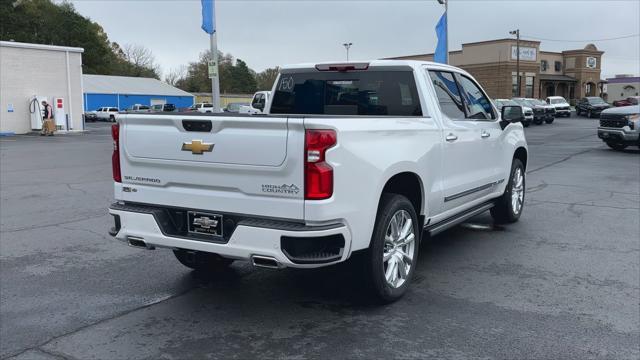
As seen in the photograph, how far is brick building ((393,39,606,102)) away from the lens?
60094 mm

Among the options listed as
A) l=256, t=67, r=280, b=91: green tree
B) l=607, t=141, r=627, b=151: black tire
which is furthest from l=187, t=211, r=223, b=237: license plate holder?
l=256, t=67, r=280, b=91: green tree

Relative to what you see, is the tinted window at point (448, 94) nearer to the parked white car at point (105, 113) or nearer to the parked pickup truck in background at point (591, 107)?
the parked pickup truck in background at point (591, 107)

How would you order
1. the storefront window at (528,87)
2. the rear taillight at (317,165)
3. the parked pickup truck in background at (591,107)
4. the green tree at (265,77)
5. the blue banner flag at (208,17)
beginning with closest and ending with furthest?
1. the rear taillight at (317,165)
2. the blue banner flag at (208,17)
3. the parked pickup truck in background at (591,107)
4. the storefront window at (528,87)
5. the green tree at (265,77)

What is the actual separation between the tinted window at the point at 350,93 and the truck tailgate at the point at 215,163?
1.87 m

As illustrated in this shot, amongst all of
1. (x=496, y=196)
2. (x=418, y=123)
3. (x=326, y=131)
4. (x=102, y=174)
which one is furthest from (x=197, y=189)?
(x=102, y=174)

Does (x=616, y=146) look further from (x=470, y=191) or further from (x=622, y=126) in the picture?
(x=470, y=191)

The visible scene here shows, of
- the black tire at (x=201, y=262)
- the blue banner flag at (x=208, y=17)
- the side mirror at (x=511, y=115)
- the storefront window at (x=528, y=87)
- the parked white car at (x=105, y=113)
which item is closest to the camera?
the black tire at (x=201, y=262)

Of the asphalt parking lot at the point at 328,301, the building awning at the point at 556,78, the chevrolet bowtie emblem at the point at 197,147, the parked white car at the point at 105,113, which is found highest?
the building awning at the point at 556,78

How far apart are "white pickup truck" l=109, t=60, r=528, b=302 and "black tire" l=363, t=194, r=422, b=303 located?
0.01 m

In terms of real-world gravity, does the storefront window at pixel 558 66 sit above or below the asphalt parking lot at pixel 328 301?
above

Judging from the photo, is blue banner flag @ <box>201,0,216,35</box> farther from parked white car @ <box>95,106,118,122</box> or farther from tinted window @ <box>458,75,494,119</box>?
parked white car @ <box>95,106,118,122</box>

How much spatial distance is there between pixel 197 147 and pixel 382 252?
63.1 inches

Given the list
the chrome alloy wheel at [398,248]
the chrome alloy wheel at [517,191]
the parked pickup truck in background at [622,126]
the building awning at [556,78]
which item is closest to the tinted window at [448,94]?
the chrome alloy wheel at [398,248]

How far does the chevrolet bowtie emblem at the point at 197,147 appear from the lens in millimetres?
4086
